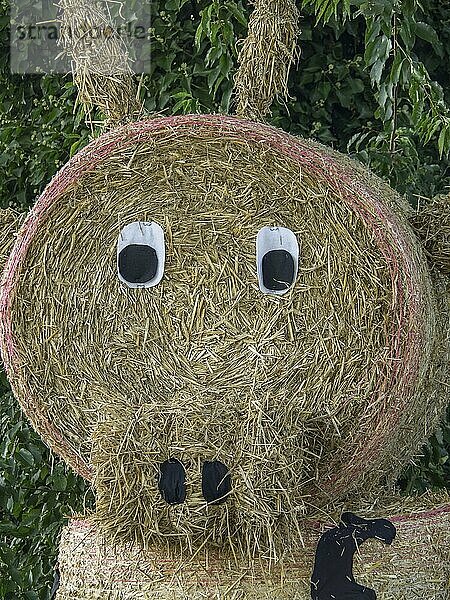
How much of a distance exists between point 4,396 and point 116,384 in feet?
4.80

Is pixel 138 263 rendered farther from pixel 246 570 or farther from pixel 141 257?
pixel 246 570

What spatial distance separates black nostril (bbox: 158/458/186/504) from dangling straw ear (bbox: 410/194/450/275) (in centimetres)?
78

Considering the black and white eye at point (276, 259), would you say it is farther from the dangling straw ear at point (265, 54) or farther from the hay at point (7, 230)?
the hay at point (7, 230)

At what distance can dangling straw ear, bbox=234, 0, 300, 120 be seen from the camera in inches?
91.2

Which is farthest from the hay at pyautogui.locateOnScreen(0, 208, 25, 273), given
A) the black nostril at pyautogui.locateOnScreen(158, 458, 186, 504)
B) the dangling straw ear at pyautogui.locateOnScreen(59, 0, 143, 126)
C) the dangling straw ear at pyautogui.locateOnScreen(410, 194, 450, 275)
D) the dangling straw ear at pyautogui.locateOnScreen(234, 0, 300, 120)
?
the dangling straw ear at pyautogui.locateOnScreen(410, 194, 450, 275)

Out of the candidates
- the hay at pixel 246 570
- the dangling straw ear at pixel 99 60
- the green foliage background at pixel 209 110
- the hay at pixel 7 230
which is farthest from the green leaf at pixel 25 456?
the dangling straw ear at pixel 99 60

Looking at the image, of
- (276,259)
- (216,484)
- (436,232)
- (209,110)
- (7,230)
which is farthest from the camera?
(209,110)

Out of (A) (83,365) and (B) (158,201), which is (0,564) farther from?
(B) (158,201)

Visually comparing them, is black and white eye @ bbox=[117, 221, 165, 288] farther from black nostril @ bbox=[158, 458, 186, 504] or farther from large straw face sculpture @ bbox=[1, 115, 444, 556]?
black nostril @ bbox=[158, 458, 186, 504]

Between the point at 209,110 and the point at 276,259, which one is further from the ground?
the point at 209,110

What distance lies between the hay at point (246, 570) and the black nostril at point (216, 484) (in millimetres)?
133

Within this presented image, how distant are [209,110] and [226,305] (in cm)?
116

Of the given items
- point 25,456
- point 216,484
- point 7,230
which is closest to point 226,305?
point 216,484

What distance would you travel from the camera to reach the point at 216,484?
172cm
